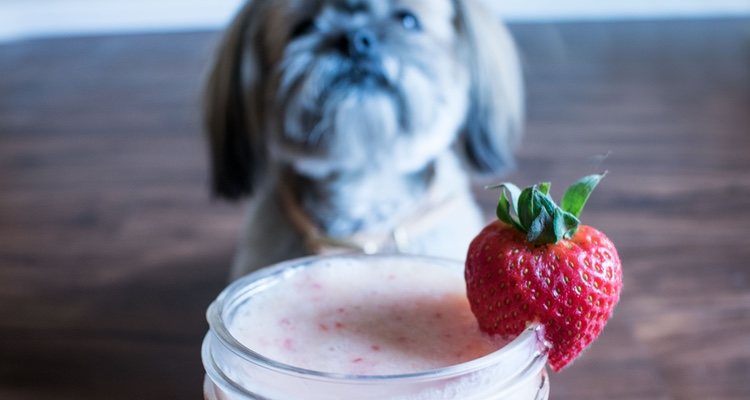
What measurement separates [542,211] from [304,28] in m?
0.75

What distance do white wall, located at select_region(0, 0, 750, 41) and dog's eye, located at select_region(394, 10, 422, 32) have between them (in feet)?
8.14

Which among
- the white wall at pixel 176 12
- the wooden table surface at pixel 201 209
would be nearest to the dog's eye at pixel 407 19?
the wooden table surface at pixel 201 209

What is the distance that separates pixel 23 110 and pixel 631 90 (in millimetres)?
1805

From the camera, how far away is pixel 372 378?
1.45 ft

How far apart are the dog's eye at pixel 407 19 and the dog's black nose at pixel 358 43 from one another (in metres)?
0.08

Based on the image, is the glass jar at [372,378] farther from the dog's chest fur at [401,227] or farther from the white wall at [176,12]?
the white wall at [176,12]

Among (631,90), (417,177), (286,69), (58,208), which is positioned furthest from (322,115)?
(631,90)

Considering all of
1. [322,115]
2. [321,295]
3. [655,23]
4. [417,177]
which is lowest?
[655,23]

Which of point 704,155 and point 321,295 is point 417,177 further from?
point 704,155

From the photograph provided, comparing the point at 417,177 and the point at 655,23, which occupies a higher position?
the point at 417,177

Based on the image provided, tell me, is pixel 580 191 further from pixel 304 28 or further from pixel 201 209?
pixel 201 209

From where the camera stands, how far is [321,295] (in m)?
0.57

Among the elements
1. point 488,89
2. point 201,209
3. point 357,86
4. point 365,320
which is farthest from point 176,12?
point 365,320

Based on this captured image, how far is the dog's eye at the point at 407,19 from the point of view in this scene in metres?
1.18
